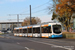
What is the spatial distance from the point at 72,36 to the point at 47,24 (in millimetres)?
7085

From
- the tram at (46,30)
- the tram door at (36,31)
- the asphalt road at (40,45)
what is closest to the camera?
the asphalt road at (40,45)

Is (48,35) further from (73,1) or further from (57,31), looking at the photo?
(73,1)

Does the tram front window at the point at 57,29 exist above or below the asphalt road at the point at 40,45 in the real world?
above

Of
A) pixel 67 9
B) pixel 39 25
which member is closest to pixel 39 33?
pixel 39 25

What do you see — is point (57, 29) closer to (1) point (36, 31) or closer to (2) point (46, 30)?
(2) point (46, 30)

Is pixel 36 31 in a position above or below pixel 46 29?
below

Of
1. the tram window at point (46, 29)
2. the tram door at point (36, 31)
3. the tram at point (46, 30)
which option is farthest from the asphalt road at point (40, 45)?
the tram door at point (36, 31)

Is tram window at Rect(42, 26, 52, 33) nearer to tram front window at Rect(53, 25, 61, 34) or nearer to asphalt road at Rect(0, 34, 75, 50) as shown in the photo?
tram front window at Rect(53, 25, 61, 34)

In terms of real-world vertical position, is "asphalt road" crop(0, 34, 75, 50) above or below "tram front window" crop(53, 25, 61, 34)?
below

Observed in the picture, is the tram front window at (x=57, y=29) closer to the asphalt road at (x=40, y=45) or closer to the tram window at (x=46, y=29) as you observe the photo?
the tram window at (x=46, y=29)

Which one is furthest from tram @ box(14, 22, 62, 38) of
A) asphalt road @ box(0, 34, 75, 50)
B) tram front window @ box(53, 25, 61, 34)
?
asphalt road @ box(0, 34, 75, 50)

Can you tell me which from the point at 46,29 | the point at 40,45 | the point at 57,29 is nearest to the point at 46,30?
the point at 46,29

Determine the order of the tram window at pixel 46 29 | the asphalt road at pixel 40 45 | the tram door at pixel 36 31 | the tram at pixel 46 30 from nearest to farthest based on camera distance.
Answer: the asphalt road at pixel 40 45, the tram at pixel 46 30, the tram window at pixel 46 29, the tram door at pixel 36 31

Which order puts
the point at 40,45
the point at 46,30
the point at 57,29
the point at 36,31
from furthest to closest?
1. the point at 36,31
2. the point at 46,30
3. the point at 57,29
4. the point at 40,45
